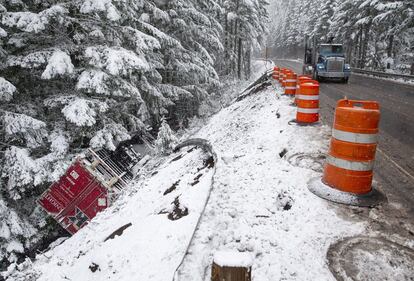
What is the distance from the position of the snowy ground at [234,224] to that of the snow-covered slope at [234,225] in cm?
1

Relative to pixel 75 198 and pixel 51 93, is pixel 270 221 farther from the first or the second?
pixel 51 93

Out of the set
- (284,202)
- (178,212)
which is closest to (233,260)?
(284,202)

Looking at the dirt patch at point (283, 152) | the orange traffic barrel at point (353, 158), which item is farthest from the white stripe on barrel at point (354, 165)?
the dirt patch at point (283, 152)

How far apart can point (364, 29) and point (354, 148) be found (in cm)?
4507

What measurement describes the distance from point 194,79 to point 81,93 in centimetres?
1049

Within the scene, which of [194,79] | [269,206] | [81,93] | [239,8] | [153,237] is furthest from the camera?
[239,8]

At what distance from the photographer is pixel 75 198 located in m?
9.96

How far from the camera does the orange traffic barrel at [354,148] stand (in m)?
4.49

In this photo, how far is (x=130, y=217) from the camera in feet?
23.1

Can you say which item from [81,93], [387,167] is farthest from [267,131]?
[81,93]

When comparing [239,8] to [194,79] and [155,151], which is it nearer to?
[194,79]

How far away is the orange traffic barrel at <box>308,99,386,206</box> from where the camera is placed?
4.48 metres

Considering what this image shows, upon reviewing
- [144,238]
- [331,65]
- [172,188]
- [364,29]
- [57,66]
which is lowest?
[172,188]

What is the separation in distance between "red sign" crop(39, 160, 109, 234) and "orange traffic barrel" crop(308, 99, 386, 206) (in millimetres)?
7363
